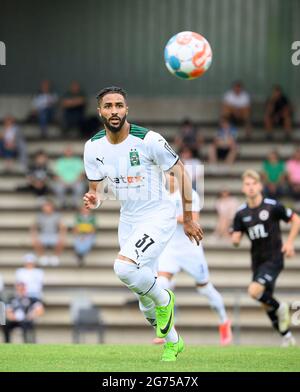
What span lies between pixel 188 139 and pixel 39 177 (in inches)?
136

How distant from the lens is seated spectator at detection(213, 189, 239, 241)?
76.5ft

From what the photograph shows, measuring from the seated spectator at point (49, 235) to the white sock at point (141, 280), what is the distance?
12.5 m

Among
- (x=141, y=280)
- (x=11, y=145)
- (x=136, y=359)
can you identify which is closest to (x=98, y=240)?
(x=11, y=145)

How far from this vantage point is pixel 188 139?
969 inches

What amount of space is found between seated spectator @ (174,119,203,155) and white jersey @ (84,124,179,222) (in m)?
13.2

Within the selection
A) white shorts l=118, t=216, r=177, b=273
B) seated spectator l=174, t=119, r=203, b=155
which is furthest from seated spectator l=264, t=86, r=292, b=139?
white shorts l=118, t=216, r=177, b=273

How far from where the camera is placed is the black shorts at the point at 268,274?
15.0m

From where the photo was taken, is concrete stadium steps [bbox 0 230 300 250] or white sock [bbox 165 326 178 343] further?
concrete stadium steps [bbox 0 230 300 250]

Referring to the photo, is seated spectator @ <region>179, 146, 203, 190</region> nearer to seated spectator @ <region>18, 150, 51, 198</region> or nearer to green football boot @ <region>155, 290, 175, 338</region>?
seated spectator @ <region>18, 150, 51, 198</region>

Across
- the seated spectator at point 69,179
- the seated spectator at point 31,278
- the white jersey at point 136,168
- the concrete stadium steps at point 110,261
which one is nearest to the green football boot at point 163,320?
the white jersey at point 136,168

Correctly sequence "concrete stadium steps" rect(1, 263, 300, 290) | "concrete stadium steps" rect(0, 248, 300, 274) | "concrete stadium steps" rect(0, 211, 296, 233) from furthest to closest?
1. "concrete stadium steps" rect(0, 211, 296, 233)
2. "concrete stadium steps" rect(0, 248, 300, 274)
3. "concrete stadium steps" rect(1, 263, 300, 290)

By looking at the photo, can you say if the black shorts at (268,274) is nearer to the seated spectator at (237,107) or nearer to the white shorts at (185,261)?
the white shorts at (185,261)
